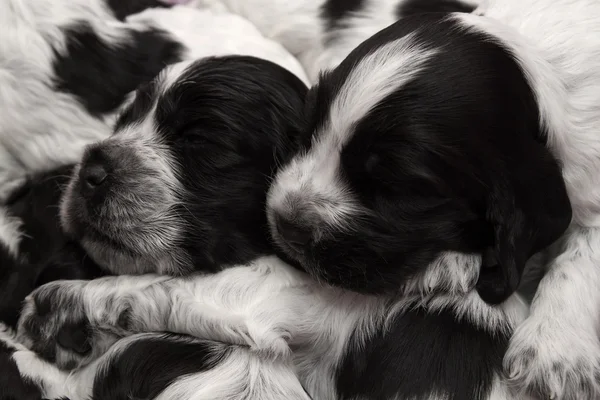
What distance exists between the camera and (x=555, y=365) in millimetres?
1882

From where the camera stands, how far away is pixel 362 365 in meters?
2.00

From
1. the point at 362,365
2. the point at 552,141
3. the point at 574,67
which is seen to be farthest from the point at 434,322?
the point at 574,67

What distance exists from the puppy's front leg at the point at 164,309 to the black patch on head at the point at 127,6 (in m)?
1.05

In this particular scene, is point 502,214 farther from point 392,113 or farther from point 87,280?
point 87,280

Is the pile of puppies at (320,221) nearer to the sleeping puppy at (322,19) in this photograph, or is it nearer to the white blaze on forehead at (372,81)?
the white blaze on forehead at (372,81)

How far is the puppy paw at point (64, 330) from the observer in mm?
2146

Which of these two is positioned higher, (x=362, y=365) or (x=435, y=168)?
(x=435, y=168)

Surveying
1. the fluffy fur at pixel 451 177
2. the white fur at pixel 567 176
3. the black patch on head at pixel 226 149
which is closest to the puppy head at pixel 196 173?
the black patch on head at pixel 226 149

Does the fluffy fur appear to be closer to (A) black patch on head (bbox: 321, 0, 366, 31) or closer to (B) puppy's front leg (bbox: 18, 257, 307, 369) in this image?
(B) puppy's front leg (bbox: 18, 257, 307, 369)

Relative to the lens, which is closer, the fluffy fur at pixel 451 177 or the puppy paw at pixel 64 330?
the fluffy fur at pixel 451 177

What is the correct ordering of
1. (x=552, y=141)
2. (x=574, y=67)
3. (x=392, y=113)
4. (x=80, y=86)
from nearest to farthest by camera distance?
(x=392, y=113) → (x=552, y=141) → (x=574, y=67) → (x=80, y=86)

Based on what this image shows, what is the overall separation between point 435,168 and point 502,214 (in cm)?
22

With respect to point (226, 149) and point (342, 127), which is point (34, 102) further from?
point (342, 127)

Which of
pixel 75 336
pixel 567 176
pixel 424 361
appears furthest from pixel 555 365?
pixel 75 336
